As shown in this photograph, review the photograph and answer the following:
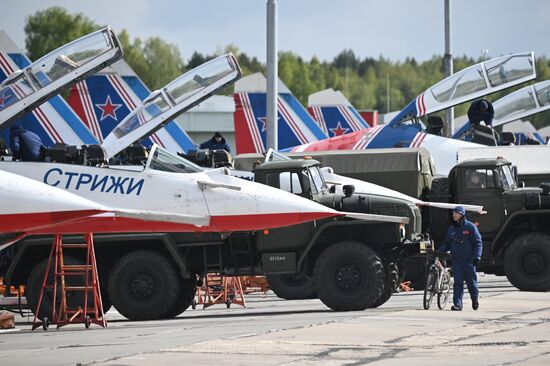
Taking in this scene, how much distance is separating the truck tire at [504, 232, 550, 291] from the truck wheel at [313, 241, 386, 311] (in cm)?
452

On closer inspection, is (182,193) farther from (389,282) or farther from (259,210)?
(389,282)

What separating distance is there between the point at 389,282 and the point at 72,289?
469 centimetres

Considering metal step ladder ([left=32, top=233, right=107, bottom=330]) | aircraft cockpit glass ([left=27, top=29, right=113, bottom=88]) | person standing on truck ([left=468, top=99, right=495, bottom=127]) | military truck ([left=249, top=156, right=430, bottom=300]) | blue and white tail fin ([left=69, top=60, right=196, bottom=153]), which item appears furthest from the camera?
blue and white tail fin ([left=69, top=60, right=196, bottom=153])

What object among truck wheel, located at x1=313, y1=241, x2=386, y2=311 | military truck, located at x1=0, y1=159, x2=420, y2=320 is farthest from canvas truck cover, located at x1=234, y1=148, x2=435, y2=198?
truck wheel, located at x1=313, y1=241, x2=386, y2=311

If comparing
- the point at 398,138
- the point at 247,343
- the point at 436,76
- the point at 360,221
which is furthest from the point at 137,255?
the point at 436,76

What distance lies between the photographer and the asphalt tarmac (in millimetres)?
13531

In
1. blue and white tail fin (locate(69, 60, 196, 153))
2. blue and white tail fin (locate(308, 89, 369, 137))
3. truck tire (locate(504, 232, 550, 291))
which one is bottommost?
truck tire (locate(504, 232, 550, 291))

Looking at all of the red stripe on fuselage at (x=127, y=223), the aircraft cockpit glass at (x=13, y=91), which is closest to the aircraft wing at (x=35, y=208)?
the red stripe on fuselage at (x=127, y=223)

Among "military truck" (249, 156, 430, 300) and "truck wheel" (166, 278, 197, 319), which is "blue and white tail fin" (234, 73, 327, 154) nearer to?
"military truck" (249, 156, 430, 300)

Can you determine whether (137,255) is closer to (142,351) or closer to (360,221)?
(360,221)

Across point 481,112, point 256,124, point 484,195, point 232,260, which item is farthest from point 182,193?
point 256,124

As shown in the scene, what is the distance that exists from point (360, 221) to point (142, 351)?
6480mm

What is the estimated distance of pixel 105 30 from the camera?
82.5 ft

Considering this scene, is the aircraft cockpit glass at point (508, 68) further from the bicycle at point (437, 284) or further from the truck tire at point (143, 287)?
the truck tire at point (143, 287)
